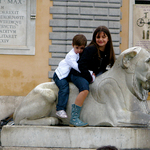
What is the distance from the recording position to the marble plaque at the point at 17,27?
9.28 meters

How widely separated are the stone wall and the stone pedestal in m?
5.75

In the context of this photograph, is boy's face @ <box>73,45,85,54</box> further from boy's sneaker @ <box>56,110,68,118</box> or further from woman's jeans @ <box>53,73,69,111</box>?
boy's sneaker @ <box>56,110,68,118</box>

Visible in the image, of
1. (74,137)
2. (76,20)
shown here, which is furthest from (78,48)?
(76,20)

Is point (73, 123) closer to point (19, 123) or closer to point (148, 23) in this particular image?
point (19, 123)

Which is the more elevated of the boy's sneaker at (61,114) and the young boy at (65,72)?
the young boy at (65,72)

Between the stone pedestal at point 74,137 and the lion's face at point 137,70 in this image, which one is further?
the lion's face at point 137,70

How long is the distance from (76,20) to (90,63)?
576 cm

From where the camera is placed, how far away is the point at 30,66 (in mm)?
9266

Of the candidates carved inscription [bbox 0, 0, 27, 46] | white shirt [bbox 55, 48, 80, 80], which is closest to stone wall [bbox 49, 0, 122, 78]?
carved inscription [bbox 0, 0, 27, 46]

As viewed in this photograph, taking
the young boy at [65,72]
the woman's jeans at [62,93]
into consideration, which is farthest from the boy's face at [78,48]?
the woman's jeans at [62,93]

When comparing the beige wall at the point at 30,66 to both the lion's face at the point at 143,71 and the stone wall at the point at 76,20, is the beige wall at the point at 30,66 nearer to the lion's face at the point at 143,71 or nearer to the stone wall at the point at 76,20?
the stone wall at the point at 76,20

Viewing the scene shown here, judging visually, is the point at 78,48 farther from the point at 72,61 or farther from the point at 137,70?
the point at 137,70

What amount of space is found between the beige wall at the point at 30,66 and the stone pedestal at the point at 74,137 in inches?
219

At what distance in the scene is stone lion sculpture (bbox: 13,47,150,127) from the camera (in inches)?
143
